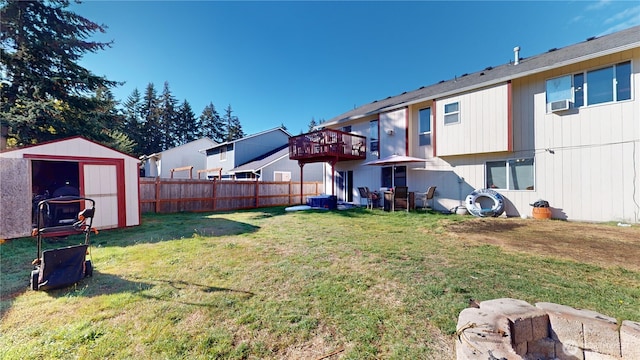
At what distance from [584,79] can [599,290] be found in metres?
7.94

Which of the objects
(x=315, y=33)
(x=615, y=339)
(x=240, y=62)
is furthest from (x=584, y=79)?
(x=240, y=62)

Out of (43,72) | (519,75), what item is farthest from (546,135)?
(43,72)

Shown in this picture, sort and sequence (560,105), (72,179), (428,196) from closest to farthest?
(560,105)
(72,179)
(428,196)

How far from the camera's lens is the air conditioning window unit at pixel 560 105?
25.0 ft

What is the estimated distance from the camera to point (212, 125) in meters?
44.5

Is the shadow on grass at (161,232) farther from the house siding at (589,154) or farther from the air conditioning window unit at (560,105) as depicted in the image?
the air conditioning window unit at (560,105)

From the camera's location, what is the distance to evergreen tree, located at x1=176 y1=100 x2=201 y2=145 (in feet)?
129

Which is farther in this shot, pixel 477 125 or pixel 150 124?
pixel 150 124

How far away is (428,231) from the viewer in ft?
21.7

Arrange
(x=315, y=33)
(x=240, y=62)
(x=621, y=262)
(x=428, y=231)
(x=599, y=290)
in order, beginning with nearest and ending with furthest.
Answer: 1. (x=599, y=290)
2. (x=621, y=262)
3. (x=428, y=231)
4. (x=315, y=33)
5. (x=240, y=62)

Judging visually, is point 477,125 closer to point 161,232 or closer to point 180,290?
point 180,290

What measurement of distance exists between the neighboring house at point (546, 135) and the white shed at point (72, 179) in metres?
11.0

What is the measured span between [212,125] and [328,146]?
3902 centimetres

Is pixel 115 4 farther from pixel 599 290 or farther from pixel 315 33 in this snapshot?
pixel 599 290
